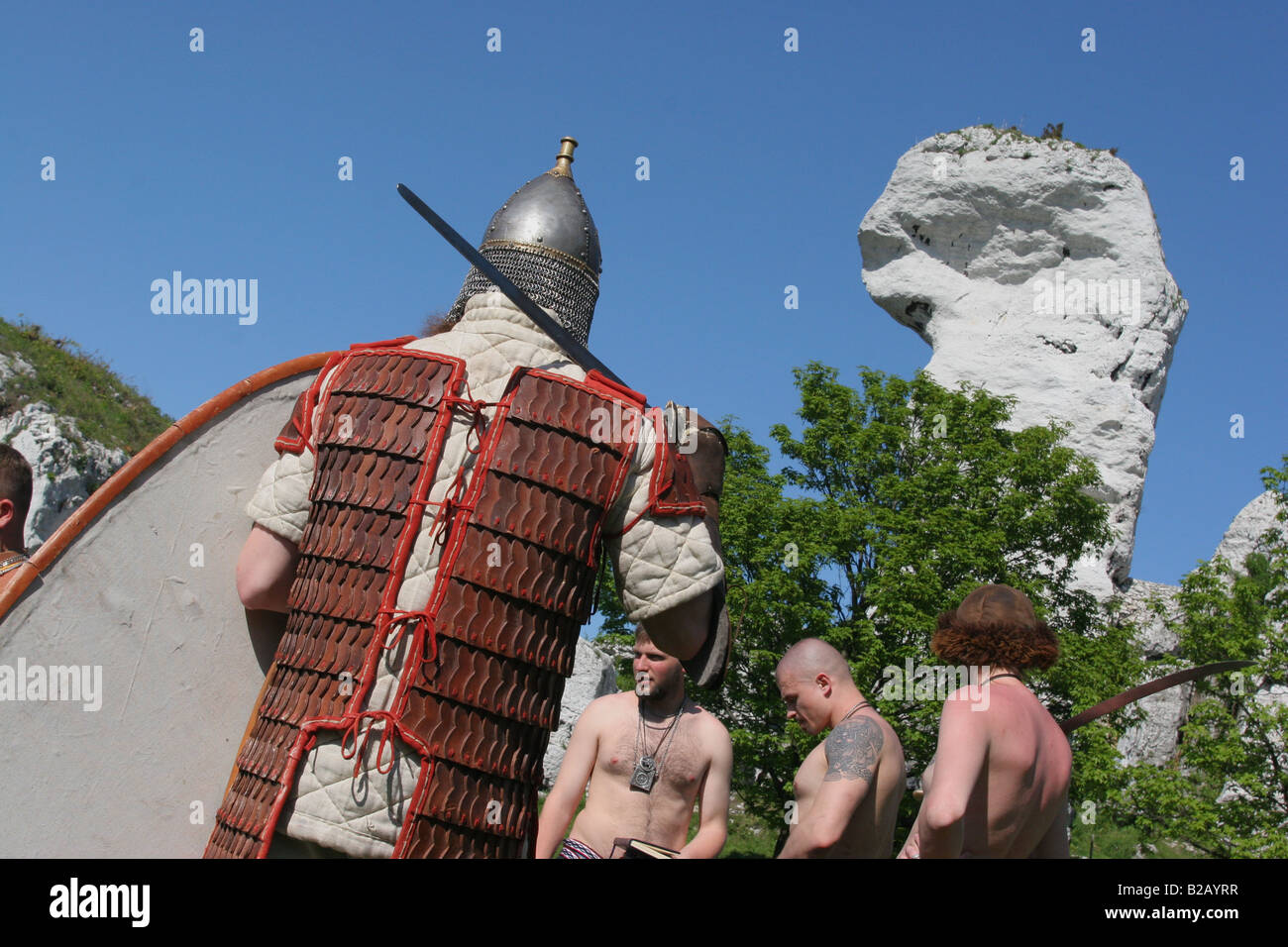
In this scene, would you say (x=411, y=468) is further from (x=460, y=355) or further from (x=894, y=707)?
(x=894, y=707)

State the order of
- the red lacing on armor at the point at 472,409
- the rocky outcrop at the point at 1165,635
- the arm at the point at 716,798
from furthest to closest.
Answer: the rocky outcrop at the point at 1165,635 → the arm at the point at 716,798 → the red lacing on armor at the point at 472,409

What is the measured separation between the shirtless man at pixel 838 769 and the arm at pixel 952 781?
571 mm

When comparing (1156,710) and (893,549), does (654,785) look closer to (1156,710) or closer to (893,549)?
(893,549)

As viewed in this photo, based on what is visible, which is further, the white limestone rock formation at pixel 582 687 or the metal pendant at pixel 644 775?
the white limestone rock formation at pixel 582 687

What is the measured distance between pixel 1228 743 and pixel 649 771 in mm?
14922

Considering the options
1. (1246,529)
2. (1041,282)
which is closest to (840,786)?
(1041,282)

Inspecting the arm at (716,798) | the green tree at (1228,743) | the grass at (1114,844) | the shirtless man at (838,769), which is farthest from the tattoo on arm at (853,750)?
the grass at (1114,844)

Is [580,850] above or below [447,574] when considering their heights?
below

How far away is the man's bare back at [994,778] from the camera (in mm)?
2832

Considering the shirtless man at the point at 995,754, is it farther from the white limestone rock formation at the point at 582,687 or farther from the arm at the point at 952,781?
the white limestone rock formation at the point at 582,687

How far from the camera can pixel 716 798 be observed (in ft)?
16.1

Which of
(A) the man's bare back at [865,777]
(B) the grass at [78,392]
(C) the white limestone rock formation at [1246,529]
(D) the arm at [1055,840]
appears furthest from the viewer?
(C) the white limestone rock formation at [1246,529]
